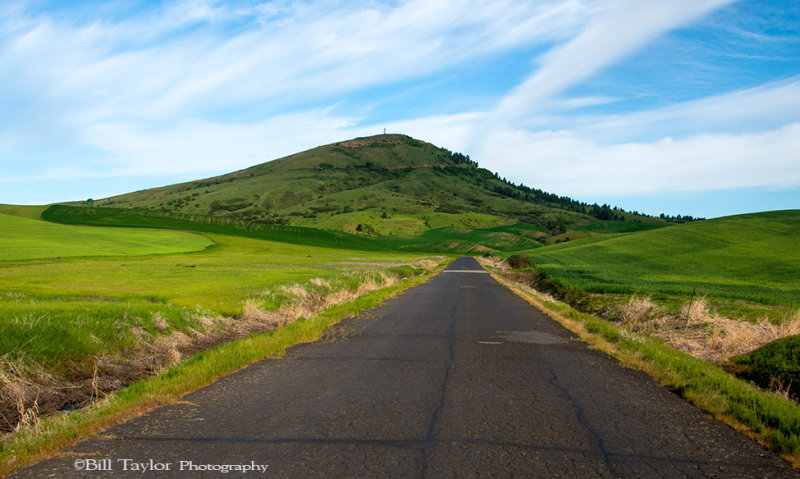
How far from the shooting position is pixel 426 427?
5.57 m

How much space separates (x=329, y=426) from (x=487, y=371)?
13.2ft

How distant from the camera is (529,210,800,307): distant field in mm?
24328

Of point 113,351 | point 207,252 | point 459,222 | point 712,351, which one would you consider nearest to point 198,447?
point 113,351

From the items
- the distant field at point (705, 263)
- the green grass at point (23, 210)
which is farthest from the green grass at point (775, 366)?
the green grass at point (23, 210)

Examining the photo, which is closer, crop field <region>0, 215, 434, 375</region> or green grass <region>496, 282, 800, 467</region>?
green grass <region>496, 282, 800, 467</region>

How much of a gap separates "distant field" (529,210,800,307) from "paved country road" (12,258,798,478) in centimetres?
1487

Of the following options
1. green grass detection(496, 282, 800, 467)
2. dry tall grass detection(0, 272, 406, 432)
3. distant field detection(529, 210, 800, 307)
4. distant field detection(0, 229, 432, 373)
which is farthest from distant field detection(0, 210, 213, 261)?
distant field detection(529, 210, 800, 307)

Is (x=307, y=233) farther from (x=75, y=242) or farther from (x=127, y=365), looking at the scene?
(x=127, y=365)

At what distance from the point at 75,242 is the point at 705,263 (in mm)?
69139

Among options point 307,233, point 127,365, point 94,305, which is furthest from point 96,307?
point 307,233

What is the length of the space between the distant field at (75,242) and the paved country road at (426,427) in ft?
136

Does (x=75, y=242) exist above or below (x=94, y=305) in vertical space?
above

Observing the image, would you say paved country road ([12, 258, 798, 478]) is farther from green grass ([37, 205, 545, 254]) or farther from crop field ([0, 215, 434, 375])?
green grass ([37, 205, 545, 254])

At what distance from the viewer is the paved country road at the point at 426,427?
14.9 ft
